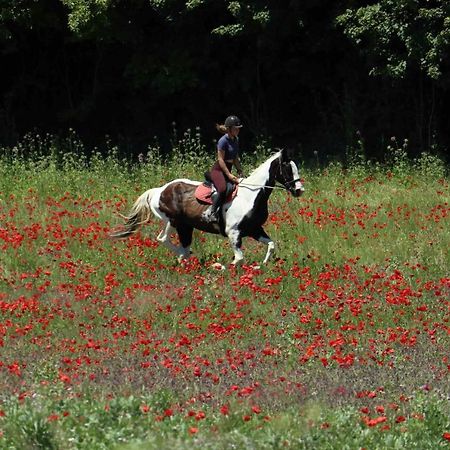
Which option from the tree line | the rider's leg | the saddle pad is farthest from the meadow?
the tree line

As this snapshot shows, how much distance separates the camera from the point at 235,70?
1192 inches

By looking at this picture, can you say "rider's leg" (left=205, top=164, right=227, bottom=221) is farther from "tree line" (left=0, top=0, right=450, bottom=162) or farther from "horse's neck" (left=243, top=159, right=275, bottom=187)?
"tree line" (left=0, top=0, right=450, bottom=162)

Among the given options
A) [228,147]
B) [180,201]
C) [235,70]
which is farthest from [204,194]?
[235,70]

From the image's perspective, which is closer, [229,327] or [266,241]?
[229,327]

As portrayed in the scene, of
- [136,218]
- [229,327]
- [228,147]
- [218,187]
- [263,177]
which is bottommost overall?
[229,327]

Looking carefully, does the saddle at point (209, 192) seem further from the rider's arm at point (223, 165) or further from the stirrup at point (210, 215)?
the rider's arm at point (223, 165)

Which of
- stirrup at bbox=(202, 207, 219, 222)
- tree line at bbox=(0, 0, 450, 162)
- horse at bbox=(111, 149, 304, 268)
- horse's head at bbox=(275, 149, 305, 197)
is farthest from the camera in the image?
tree line at bbox=(0, 0, 450, 162)

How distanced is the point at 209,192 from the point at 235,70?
13.8 metres

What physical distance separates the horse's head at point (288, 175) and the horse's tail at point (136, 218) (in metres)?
2.63

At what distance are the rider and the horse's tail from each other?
1.61 metres

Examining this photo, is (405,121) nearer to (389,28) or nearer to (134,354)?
(389,28)

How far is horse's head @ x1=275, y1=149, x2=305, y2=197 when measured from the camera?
16.1 meters

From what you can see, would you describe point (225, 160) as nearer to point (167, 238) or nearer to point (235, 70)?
point (167, 238)

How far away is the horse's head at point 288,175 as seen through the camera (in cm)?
1614
